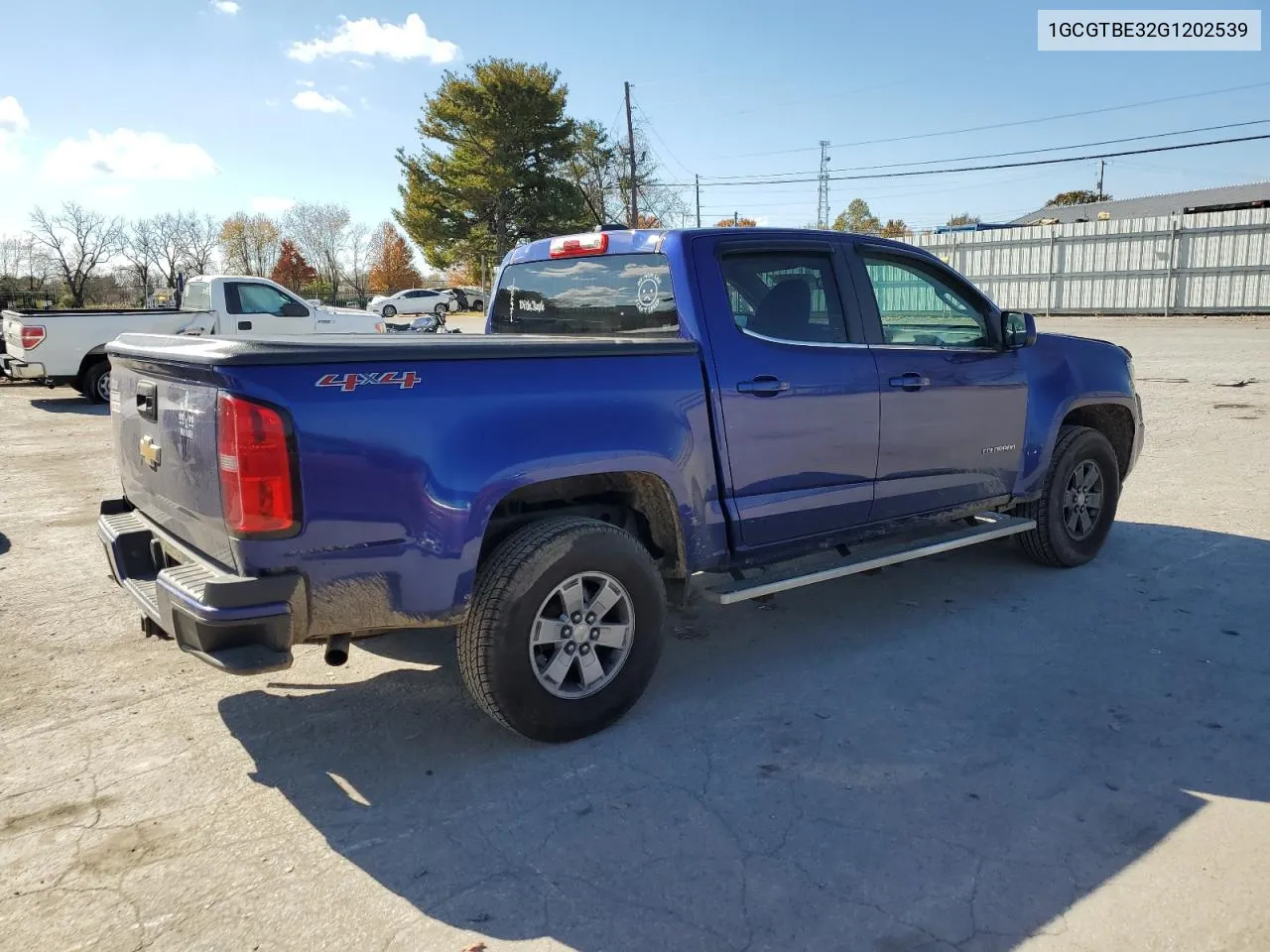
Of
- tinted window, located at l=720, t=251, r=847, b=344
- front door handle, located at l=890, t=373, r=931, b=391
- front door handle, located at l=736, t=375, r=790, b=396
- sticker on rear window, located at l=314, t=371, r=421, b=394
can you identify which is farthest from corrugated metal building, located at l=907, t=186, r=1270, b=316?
sticker on rear window, located at l=314, t=371, r=421, b=394

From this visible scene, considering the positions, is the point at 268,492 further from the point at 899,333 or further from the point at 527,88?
the point at 527,88

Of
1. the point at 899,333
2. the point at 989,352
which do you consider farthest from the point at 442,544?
the point at 989,352

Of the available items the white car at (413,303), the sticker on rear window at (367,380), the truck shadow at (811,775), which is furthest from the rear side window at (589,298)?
the white car at (413,303)

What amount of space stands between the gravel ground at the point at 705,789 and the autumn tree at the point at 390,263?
7509cm

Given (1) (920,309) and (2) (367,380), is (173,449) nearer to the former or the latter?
(2) (367,380)

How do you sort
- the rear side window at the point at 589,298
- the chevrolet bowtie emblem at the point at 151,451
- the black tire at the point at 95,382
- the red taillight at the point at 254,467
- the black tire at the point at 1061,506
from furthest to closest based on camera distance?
the black tire at the point at 95,382
the black tire at the point at 1061,506
the rear side window at the point at 589,298
the chevrolet bowtie emblem at the point at 151,451
the red taillight at the point at 254,467

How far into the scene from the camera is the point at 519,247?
5145 millimetres

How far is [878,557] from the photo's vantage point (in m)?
4.53

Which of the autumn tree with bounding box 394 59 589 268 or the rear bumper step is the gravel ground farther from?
the autumn tree with bounding box 394 59 589 268

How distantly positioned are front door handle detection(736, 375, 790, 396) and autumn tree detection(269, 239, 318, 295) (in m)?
67.4

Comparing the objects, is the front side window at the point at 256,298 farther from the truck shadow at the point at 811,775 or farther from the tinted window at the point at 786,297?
the tinted window at the point at 786,297

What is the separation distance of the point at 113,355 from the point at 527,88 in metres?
46.6

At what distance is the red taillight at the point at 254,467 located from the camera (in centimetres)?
287

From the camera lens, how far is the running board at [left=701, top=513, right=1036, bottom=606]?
13.1 feet
